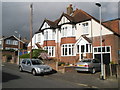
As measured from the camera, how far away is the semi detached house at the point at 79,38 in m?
20.8

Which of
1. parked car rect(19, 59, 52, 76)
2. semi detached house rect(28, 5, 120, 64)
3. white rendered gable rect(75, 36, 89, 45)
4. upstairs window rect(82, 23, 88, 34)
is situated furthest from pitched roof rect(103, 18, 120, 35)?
parked car rect(19, 59, 52, 76)

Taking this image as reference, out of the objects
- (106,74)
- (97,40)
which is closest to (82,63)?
(106,74)

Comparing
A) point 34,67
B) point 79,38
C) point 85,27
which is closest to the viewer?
point 34,67

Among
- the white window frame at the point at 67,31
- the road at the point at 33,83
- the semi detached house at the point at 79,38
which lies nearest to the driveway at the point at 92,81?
the road at the point at 33,83

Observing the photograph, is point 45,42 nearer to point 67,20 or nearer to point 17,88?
point 67,20

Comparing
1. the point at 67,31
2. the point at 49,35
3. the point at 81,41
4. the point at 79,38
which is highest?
the point at 67,31

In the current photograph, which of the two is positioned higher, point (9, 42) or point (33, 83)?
point (9, 42)

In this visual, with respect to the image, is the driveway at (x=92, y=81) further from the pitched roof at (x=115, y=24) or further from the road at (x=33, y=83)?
the pitched roof at (x=115, y=24)

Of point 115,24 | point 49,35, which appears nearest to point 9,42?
point 49,35

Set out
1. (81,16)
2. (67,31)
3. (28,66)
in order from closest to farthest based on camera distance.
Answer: (28,66), (67,31), (81,16)

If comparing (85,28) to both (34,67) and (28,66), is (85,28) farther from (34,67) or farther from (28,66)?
(34,67)

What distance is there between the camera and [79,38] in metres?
23.4

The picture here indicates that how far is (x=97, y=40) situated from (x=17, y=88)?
15.5m

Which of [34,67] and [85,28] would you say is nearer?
[34,67]
